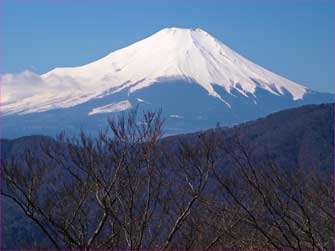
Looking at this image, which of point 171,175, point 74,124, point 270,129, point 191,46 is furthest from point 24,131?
point 171,175

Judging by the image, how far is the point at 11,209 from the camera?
32.2 meters

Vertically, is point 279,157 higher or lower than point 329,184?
lower

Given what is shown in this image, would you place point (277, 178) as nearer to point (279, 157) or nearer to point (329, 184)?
point (329, 184)

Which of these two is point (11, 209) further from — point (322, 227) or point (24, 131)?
point (24, 131)

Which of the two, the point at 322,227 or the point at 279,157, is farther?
the point at 279,157

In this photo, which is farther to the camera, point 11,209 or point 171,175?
point 11,209

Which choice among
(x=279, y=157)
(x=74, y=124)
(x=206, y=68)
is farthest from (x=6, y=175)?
(x=206, y=68)

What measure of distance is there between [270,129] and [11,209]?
105ft

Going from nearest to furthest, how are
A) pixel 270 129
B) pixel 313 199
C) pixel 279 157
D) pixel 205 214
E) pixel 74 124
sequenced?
pixel 313 199
pixel 205 214
pixel 279 157
pixel 270 129
pixel 74 124

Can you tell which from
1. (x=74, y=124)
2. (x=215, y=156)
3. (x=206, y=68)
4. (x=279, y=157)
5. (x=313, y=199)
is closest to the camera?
(x=313, y=199)

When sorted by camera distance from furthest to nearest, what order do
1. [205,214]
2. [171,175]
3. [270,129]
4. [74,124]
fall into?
[74,124]
[270,129]
[171,175]
[205,214]

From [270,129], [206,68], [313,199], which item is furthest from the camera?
[206,68]

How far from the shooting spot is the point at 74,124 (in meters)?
182

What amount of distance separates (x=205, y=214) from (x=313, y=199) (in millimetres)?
2601
